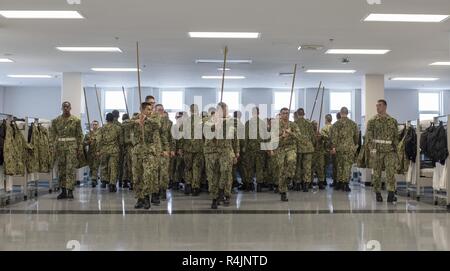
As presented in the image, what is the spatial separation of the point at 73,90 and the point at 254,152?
266 inches

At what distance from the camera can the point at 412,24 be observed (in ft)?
28.8

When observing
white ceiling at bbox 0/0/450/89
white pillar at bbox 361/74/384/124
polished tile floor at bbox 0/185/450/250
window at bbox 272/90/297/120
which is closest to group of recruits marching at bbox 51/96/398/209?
polished tile floor at bbox 0/185/450/250

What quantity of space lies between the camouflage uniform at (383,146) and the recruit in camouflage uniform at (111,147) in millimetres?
5461

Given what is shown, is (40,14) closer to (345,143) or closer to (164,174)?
(164,174)

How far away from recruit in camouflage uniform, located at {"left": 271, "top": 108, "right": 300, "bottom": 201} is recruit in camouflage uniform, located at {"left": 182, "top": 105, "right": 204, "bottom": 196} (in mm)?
1628

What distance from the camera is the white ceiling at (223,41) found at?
7.76 metres

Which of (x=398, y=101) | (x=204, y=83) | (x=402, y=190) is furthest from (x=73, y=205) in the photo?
(x=398, y=101)

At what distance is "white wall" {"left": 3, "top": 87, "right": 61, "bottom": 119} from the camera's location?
20516 millimetres

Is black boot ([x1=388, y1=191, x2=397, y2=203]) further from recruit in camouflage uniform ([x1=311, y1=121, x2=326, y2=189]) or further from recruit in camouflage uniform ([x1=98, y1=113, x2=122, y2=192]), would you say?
recruit in camouflage uniform ([x1=98, y1=113, x2=122, y2=192])

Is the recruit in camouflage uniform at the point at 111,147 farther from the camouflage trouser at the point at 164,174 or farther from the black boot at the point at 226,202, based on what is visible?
the black boot at the point at 226,202

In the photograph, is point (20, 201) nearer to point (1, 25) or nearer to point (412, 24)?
point (1, 25)

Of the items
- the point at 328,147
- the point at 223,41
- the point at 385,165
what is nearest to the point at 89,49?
the point at 223,41

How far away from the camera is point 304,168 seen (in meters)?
11.4

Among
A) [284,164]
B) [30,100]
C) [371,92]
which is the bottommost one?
[284,164]
